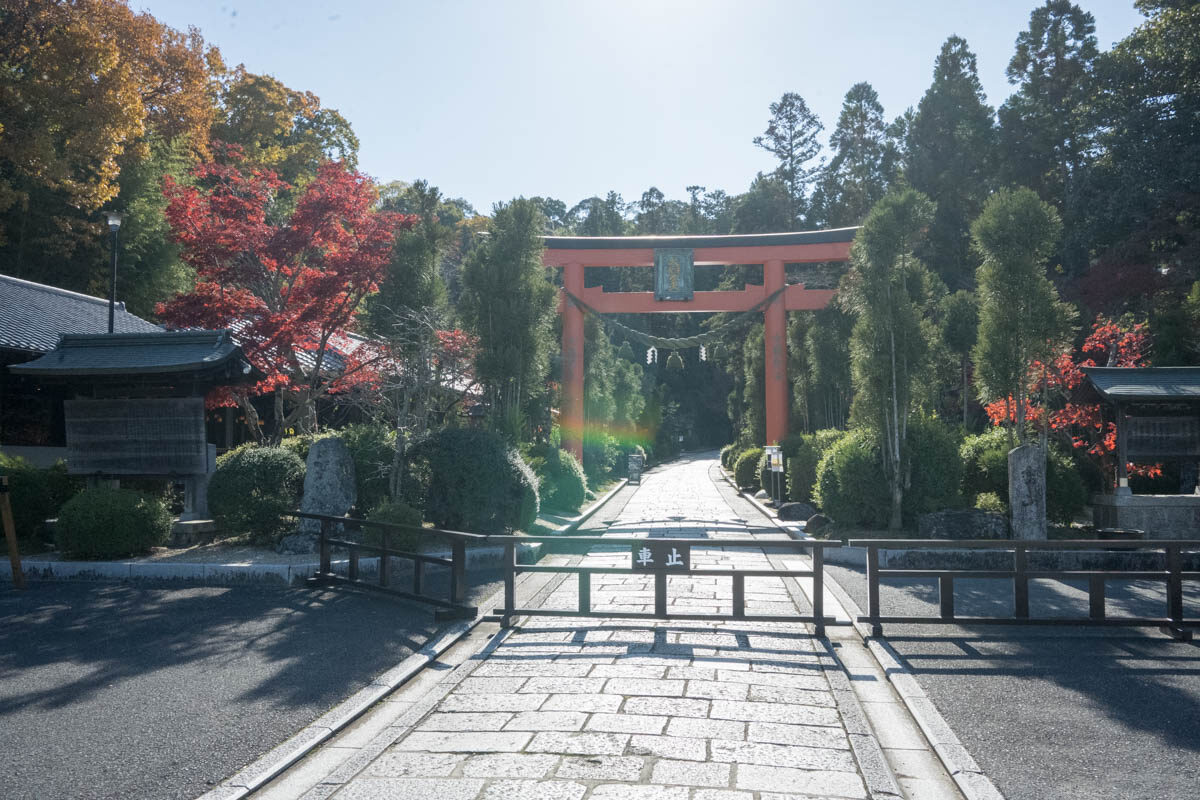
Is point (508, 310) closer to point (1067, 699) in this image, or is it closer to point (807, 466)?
point (807, 466)

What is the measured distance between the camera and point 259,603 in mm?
9547

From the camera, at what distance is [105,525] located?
11305mm

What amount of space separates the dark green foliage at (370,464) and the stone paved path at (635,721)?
18.4ft

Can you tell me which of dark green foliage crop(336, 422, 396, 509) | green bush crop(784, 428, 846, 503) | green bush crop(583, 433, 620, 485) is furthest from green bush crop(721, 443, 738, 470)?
dark green foliage crop(336, 422, 396, 509)

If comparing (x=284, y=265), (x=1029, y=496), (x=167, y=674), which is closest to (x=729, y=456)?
(x=284, y=265)

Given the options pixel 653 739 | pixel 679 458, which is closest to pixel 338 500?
pixel 653 739

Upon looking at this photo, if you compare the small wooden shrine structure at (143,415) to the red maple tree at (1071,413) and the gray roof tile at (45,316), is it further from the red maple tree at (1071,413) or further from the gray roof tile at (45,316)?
the red maple tree at (1071,413)

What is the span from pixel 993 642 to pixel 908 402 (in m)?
7.30

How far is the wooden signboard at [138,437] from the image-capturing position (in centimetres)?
1272

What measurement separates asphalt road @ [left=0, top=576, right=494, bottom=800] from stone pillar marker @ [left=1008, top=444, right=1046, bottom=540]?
9.02 m

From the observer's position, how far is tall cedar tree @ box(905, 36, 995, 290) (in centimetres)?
3556

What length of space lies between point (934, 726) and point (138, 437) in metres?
11.8

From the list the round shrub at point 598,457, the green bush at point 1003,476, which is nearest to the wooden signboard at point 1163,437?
the green bush at point 1003,476

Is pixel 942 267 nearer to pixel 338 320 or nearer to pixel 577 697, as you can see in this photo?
pixel 338 320
